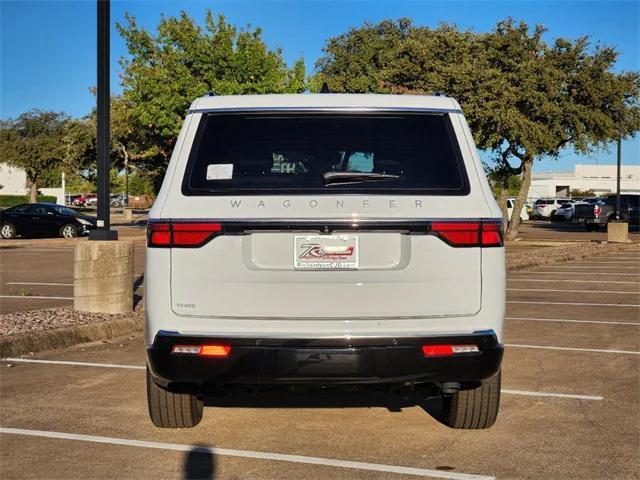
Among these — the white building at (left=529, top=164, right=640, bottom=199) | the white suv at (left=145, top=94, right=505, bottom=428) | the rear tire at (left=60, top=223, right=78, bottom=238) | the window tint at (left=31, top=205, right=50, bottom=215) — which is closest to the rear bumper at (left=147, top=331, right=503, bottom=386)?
the white suv at (left=145, top=94, right=505, bottom=428)

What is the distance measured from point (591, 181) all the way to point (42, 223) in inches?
3615

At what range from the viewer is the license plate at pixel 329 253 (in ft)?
13.9

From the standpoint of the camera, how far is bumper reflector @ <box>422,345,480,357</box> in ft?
13.9

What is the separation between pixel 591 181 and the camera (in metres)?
110

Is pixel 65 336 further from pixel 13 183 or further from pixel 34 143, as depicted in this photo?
pixel 13 183

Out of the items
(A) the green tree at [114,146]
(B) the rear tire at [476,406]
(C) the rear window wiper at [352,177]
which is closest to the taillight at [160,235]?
(C) the rear window wiper at [352,177]

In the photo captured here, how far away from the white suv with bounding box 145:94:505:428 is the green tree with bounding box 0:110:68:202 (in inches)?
2106

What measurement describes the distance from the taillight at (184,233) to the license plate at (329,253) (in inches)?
17.4

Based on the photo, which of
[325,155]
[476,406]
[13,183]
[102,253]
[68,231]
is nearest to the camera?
[325,155]

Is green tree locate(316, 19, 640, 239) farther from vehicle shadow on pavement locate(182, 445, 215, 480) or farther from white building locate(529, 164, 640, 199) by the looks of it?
white building locate(529, 164, 640, 199)

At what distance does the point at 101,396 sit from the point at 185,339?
7.63 ft

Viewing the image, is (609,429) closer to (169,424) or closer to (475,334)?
(475,334)

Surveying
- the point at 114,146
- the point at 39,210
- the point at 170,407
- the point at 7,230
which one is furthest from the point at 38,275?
the point at 114,146

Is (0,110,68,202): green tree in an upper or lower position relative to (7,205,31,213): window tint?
upper
